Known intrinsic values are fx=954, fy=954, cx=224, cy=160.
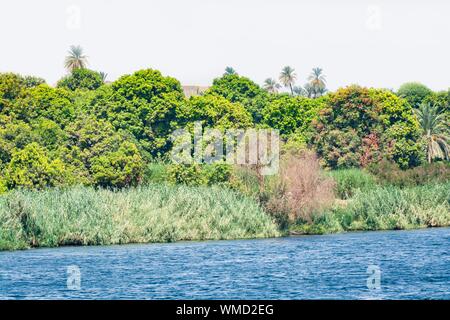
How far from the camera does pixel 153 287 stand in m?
32.8

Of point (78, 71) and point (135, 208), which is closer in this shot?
point (135, 208)

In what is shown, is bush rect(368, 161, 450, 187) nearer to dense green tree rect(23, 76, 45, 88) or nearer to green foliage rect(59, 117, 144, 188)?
green foliage rect(59, 117, 144, 188)

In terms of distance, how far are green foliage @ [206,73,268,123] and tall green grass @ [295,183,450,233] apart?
117 feet

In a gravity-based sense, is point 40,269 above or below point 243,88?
below

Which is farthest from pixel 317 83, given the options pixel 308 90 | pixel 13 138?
pixel 13 138

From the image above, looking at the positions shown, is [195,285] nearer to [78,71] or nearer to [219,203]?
[219,203]

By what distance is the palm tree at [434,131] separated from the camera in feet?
288

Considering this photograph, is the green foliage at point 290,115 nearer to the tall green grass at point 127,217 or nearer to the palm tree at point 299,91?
the tall green grass at point 127,217

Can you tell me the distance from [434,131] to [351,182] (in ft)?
98.6

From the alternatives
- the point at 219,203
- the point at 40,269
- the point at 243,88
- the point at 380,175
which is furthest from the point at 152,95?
the point at 40,269

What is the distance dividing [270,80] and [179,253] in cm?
9218

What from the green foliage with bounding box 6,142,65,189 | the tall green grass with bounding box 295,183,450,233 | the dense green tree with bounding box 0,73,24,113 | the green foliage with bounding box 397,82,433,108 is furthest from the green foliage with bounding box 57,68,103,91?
the tall green grass with bounding box 295,183,450,233

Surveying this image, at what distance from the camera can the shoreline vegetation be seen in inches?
1865

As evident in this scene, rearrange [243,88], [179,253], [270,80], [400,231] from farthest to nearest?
[270,80] < [243,88] < [400,231] < [179,253]
